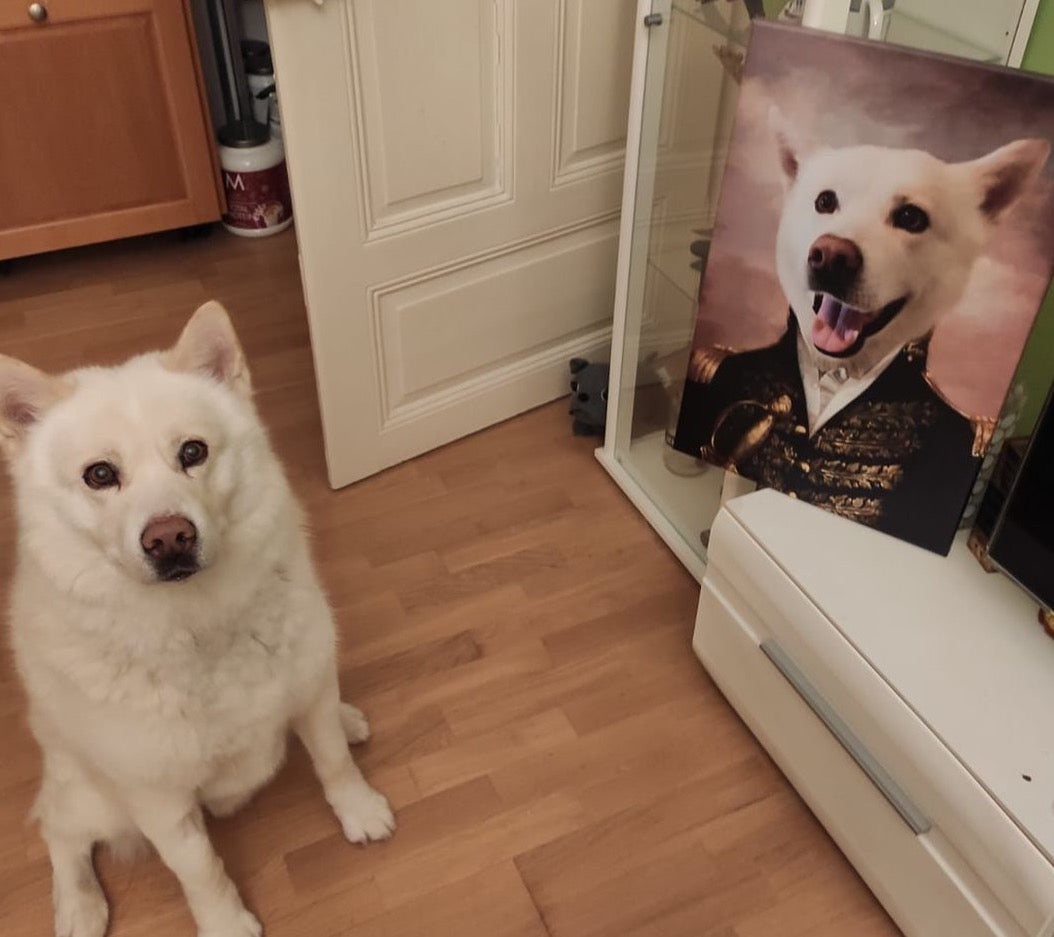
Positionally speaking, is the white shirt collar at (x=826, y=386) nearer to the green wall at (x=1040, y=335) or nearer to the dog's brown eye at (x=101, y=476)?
the green wall at (x=1040, y=335)

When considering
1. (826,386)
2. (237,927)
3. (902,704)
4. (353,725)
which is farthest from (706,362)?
(237,927)

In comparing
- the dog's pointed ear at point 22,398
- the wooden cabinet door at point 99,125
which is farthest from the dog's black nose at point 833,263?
the wooden cabinet door at point 99,125

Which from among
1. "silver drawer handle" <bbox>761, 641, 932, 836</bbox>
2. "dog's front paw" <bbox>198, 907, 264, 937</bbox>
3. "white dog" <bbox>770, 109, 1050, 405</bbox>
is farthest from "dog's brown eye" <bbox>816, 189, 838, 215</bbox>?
"dog's front paw" <bbox>198, 907, 264, 937</bbox>

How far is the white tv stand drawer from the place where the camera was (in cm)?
116

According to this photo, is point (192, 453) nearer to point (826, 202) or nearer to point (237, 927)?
point (237, 927)

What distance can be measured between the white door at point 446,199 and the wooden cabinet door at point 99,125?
1149mm

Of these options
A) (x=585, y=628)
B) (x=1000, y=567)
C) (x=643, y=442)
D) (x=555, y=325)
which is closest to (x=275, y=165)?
(x=555, y=325)

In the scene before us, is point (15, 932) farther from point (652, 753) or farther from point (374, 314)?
point (374, 314)

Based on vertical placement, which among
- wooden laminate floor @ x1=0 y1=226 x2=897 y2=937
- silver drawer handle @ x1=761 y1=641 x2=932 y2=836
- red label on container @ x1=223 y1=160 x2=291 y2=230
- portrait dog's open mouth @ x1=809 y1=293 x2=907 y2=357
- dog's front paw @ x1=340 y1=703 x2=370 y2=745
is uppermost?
portrait dog's open mouth @ x1=809 y1=293 x2=907 y2=357

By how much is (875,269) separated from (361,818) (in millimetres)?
1079

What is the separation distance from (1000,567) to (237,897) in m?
1.13

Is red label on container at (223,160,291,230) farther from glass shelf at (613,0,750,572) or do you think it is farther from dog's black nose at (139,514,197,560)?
dog's black nose at (139,514,197,560)

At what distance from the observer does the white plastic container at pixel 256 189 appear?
2.90m

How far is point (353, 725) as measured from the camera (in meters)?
1.63
